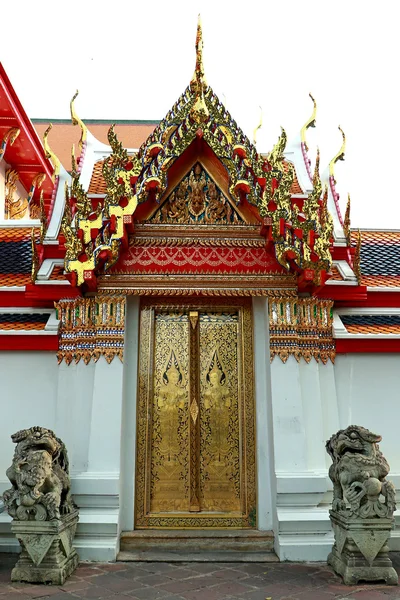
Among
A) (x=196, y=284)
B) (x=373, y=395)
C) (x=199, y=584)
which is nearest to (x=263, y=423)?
(x=373, y=395)

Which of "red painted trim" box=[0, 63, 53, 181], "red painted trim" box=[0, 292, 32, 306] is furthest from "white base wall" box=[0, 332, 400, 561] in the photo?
"red painted trim" box=[0, 63, 53, 181]

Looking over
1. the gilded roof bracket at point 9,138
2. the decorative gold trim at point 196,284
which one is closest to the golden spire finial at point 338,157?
the decorative gold trim at point 196,284

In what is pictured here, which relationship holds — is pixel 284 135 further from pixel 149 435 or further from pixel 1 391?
pixel 1 391

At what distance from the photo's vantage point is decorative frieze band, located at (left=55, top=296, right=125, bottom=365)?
624cm

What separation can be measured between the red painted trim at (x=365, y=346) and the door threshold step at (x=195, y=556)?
233cm

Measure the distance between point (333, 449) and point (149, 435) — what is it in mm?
2009

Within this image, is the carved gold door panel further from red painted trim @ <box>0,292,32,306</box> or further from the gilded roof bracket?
the gilded roof bracket

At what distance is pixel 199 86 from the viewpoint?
6.33m

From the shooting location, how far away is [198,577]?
5191mm

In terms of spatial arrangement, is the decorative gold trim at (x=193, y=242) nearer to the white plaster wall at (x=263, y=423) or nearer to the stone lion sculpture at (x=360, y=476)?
the white plaster wall at (x=263, y=423)

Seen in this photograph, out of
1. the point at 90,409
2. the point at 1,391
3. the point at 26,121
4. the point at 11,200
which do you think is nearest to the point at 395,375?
the point at 90,409

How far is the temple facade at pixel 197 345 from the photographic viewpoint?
5918mm

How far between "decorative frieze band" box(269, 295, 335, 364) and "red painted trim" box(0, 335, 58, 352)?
2456 millimetres

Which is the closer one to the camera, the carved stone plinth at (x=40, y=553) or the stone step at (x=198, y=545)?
the carved stone plinth at (x=40, y=553)
